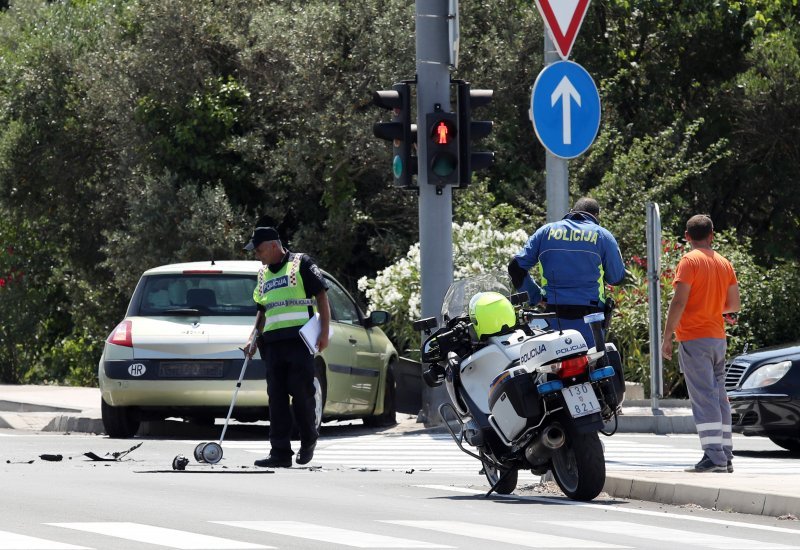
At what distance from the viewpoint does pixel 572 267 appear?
435 inches

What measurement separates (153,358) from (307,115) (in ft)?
30.5

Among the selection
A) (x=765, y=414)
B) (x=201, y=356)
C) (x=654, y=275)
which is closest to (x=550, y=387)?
(x=765, y=414)

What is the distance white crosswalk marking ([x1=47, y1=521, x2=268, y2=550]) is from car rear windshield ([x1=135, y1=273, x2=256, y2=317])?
749 centimetres

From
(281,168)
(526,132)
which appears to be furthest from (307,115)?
(526,132)

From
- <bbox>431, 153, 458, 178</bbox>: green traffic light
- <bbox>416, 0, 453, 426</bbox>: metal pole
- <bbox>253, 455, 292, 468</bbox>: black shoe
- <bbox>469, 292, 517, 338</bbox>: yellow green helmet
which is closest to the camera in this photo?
<bbox>469, 292, 517, 338</bbox>: yellow green helmet

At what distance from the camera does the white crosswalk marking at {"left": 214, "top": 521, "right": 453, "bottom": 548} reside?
24.7ft

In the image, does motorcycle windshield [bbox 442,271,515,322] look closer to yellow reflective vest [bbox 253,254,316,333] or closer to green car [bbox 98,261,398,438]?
yellow reflective vest [bbox 253,254,316,333]

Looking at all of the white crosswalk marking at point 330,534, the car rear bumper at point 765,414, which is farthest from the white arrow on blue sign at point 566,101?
the white crosswalk marking at point 330,534

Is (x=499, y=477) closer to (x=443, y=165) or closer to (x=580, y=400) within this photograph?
(x=580, y=400)

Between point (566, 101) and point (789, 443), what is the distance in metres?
3.66

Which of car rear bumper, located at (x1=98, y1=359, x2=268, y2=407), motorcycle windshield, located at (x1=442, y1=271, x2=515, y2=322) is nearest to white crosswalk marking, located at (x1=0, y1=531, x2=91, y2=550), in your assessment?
motorcycle windshield, located at (x1=442, y1=271, x2=515, y2=322)

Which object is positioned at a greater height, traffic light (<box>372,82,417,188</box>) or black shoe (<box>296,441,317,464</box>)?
traffic light (<box>372,82,417,188</box>)

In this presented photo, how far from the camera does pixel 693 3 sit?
26094mm

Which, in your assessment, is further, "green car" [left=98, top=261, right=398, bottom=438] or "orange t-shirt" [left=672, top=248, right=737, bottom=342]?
"green car" [left=98, top=261, right=398, bottom=438]
